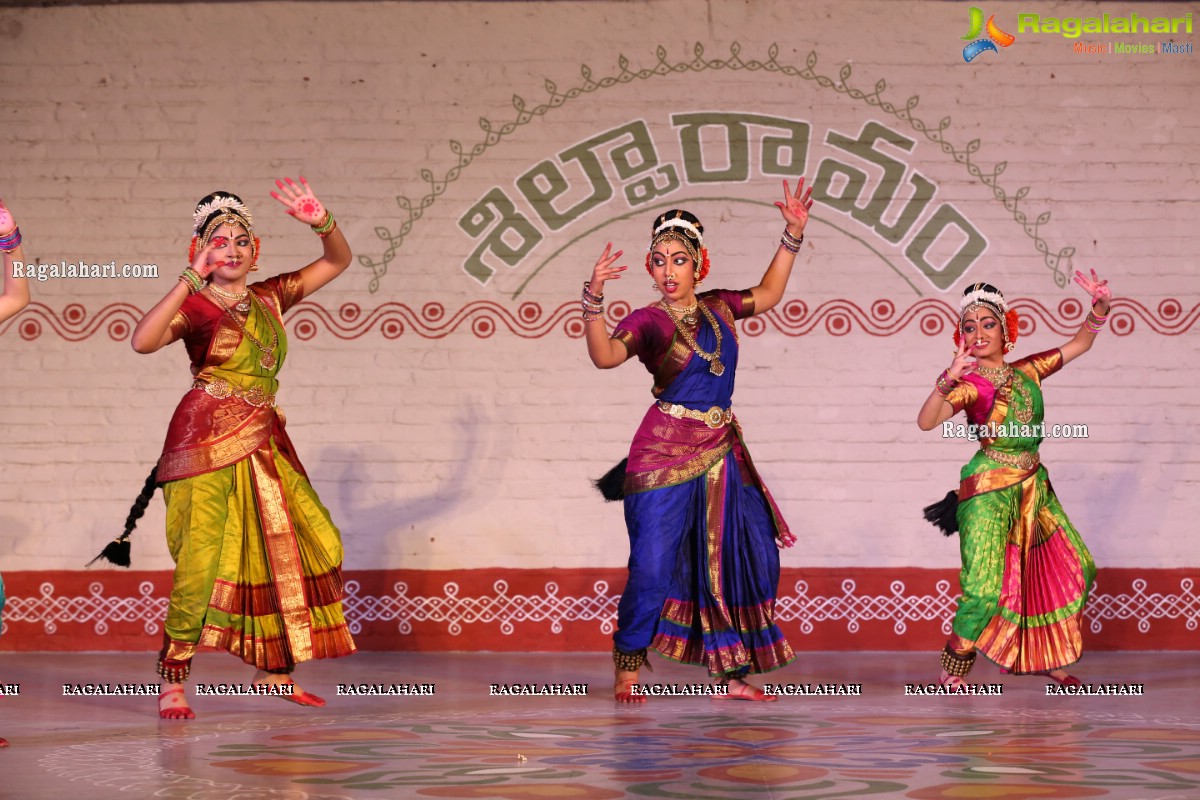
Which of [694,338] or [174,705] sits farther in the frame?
[694,338]

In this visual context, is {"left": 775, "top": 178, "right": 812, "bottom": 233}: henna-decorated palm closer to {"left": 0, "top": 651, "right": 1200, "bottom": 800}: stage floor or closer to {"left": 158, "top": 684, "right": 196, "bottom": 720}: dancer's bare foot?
{"left": 0, "top": 651, "right": 1200, "bottom": 800}: stage floor

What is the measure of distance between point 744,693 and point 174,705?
5.50 feet

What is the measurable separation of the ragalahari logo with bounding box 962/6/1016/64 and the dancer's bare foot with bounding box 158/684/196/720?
13.4ft

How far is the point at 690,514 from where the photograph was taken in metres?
4.67

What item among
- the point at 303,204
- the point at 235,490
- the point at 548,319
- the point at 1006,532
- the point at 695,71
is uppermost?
the point at 695,71

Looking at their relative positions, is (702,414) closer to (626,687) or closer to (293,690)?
(626,687)

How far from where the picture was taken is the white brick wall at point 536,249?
620 centimetres

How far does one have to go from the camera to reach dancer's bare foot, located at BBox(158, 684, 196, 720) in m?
4.23

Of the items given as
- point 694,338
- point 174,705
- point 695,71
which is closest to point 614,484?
point 694,338

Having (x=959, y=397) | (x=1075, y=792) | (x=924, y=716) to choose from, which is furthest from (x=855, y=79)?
(x=1075, y=792)

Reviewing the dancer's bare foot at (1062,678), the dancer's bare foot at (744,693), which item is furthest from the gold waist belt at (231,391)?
the dancer's bare foot at (1062,678)

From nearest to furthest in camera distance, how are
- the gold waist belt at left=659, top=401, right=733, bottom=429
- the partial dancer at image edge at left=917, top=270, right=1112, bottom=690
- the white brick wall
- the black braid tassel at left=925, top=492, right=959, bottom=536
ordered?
1. the gold waist belt at left=659, top=401, right=733, bottom=429
2. the partial dancer at image edge at left=917, top=270, right=1112, bottom=690
3. the black braid tassel at left=925, top=492, right=959, bottom=536
4. the white brick wall

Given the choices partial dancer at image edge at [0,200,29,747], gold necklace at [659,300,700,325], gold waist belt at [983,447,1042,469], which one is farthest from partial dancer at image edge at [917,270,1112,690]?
partial dancer at image edge at [0,200,29,747]

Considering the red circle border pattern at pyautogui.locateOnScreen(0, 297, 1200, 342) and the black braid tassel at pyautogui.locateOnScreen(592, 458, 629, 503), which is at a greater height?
the red circle border pattern at pyautogui.locateOnScreen(0, 297, 1200, 342)
